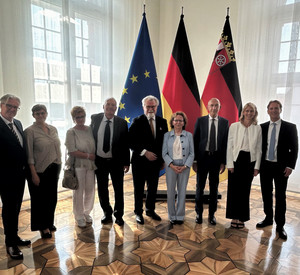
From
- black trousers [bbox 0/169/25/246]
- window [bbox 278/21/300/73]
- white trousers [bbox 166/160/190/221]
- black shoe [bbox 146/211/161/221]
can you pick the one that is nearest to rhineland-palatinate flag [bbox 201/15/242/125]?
window [bbox 278/21/300/73]

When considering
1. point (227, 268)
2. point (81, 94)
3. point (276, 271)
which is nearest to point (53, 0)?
point (81, 94)

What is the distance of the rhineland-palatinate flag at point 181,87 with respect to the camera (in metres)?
3.39

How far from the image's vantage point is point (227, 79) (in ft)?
11.0

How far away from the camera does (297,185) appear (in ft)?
12.6

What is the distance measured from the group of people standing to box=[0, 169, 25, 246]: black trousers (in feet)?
0.37

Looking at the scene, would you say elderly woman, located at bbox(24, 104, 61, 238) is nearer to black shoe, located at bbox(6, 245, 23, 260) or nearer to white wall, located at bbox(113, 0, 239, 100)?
black shoe, located at bbox(6, 245, 23, 260)

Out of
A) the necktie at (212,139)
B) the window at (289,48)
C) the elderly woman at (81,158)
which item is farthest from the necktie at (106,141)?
the window at (289,48)

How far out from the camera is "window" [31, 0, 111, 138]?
3275 mm

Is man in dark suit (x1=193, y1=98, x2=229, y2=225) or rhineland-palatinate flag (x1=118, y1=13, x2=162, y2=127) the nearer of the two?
man in dark suit (x1=193, y1=98, x2=229, y2=225)

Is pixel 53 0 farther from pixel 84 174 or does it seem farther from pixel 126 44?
pixel 84 174

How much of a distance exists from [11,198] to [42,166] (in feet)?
1.16

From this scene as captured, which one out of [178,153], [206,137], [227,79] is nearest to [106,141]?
[178,153]

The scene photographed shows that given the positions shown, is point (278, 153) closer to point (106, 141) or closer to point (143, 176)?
point (143, 176)

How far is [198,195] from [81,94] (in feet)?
7.78
